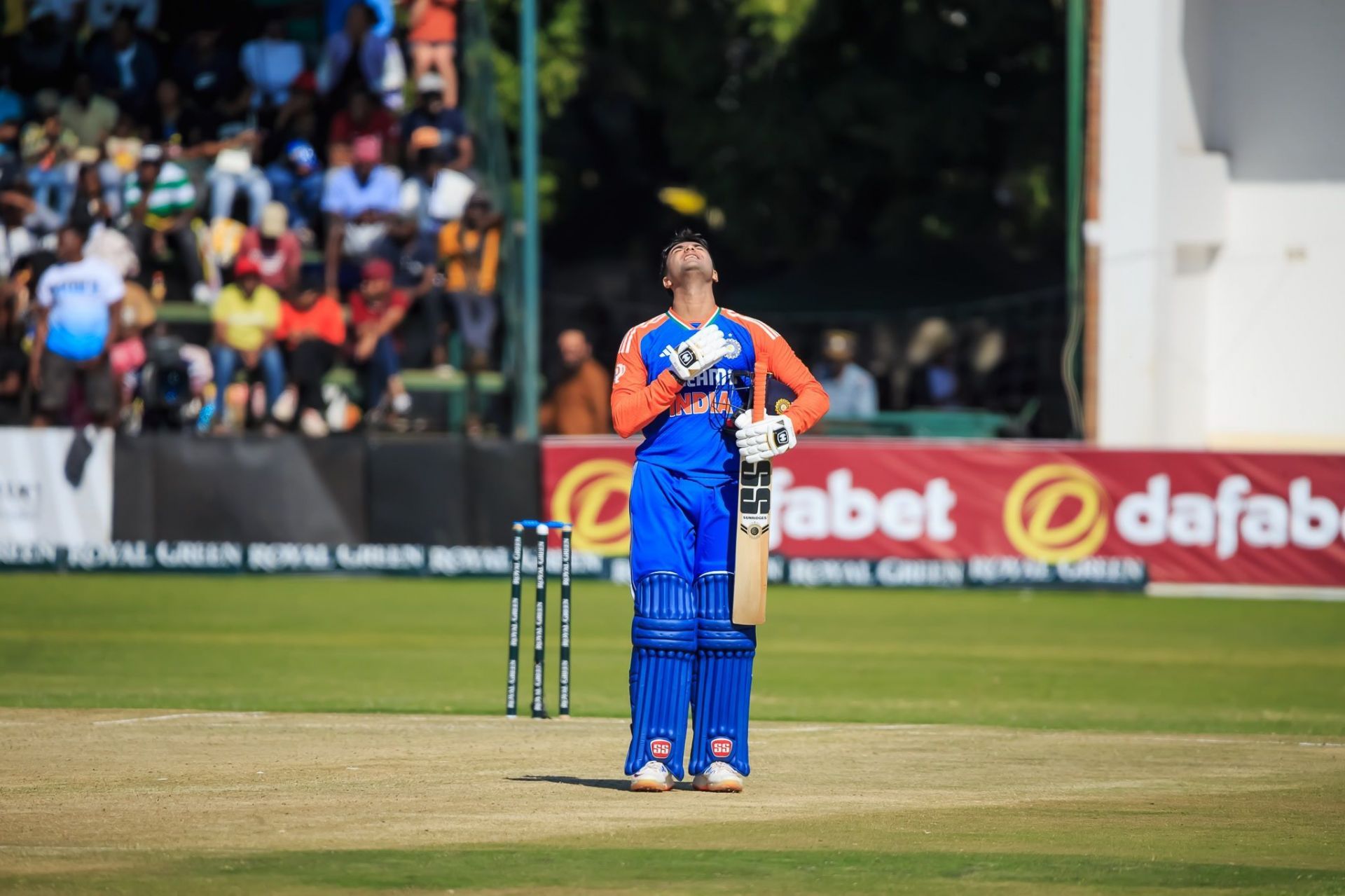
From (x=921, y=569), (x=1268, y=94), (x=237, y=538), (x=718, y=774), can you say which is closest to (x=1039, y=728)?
(x=718, y=774)

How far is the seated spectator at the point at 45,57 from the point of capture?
25.7m

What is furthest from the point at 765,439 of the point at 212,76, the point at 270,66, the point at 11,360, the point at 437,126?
the point at 212,76

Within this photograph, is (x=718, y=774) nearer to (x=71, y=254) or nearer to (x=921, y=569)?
(x=921, y=569)

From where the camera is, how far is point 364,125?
24281 millimetres

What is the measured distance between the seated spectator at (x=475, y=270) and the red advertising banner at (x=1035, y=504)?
6.65ft

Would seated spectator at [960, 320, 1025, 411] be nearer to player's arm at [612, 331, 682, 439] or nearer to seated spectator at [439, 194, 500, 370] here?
seated spectator at [439, 194, 500, 370]

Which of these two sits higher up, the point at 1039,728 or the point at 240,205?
the point at 240,205

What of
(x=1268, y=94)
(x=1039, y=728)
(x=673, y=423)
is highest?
(x=1268, y=94)

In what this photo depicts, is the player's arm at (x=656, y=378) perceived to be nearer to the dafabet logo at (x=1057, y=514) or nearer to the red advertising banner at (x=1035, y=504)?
the red advertising banner at (x=1035, y=504)

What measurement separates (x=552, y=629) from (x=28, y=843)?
35.9 ft

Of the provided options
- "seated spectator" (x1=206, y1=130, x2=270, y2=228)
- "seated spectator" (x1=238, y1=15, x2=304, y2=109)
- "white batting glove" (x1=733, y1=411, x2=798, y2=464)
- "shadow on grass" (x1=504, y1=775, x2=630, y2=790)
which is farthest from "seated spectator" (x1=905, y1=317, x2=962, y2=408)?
"white batting glove" (x1=733, y1=411, x2=798, y2=464)

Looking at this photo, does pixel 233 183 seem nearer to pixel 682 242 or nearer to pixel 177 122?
pixel 177 122

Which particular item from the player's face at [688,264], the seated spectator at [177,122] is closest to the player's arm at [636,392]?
the player's face at [688,264]

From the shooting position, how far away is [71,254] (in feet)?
71.6
